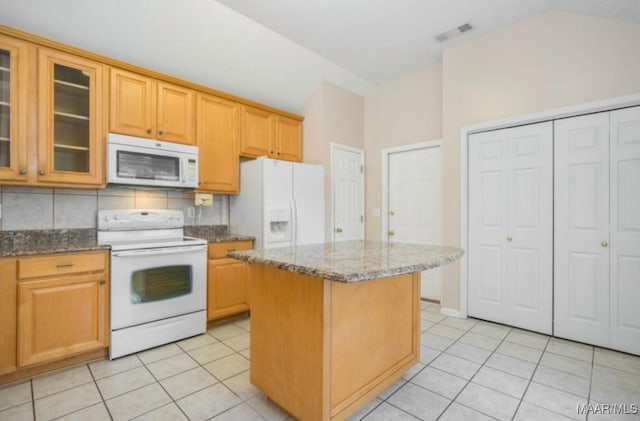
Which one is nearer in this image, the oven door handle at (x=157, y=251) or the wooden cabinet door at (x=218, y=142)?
the oven door handle at (x=157, y=251)

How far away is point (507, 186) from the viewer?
10.1 ft

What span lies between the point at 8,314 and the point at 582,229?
14.7 ft

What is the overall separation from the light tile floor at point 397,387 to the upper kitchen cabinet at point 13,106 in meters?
1.53

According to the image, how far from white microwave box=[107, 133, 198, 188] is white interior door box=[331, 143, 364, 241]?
1.82 metres

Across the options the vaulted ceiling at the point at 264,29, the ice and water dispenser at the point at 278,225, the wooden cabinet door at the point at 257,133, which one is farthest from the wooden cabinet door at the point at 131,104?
the ice and water dispenser at the point at 278,225

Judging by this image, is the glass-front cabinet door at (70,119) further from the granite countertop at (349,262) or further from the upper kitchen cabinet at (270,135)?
the granite countertop at (349,262)

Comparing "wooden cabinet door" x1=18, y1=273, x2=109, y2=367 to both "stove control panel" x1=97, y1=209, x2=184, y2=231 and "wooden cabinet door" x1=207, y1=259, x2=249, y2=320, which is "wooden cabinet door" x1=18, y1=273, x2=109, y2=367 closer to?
"stove control panel" x1=97, y1=209, x2=184, y2=231

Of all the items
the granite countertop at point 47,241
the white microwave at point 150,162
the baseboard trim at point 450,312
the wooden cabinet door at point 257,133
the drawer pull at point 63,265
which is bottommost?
the baseboard trim at point 450,312

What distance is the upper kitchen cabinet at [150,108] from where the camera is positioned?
2635mm

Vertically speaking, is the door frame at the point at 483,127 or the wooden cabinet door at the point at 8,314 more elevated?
the door frame at the point at 483,127

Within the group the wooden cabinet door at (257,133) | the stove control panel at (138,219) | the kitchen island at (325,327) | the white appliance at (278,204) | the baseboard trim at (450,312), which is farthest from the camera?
the wooden cabinet door at (257,133)

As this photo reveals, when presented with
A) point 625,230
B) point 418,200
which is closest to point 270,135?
point 418,200

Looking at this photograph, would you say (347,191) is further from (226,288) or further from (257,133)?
(226,288)

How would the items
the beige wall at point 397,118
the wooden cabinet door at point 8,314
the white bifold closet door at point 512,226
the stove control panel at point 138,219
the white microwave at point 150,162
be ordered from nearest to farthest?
the wooden cabinet door at point 8,314, the white microwave at point 150,162, the stove control panel at point 138,219, the white bifold closet door at point 512,226, the beige wall at point 397,118
